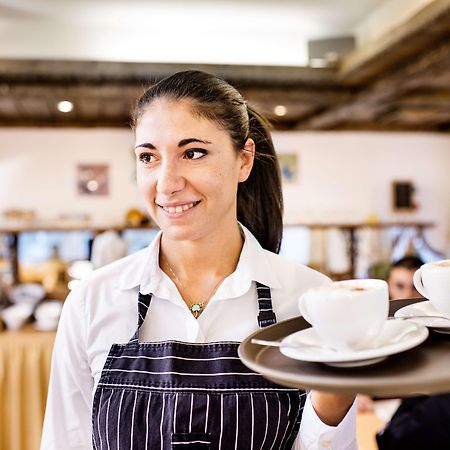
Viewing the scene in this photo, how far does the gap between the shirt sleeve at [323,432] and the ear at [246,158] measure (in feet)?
1.65

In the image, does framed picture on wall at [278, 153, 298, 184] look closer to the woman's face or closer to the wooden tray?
the woman's face

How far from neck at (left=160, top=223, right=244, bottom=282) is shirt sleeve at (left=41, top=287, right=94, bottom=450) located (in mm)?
228

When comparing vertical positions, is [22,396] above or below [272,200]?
below

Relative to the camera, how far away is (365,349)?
819 mm

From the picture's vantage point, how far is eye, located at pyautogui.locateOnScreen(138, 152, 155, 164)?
1241 millimetres

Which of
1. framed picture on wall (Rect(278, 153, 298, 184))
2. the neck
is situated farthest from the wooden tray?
framed picture on wall (Rect(278, 153, 298, 184))

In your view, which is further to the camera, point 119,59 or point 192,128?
point 119,59

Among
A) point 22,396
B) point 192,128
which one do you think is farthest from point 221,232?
point 22,396

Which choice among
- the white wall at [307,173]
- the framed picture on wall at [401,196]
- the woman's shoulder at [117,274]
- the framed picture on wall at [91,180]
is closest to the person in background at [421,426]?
the woman's shoulder at [117,274]

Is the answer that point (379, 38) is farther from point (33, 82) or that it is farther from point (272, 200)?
Result: point (272, 200)

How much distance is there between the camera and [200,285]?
1397 millimetres

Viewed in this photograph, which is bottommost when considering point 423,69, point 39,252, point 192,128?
point 39,252

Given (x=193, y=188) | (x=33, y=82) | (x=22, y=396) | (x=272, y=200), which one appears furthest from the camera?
(x=33, y=82)

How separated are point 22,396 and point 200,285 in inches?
110
